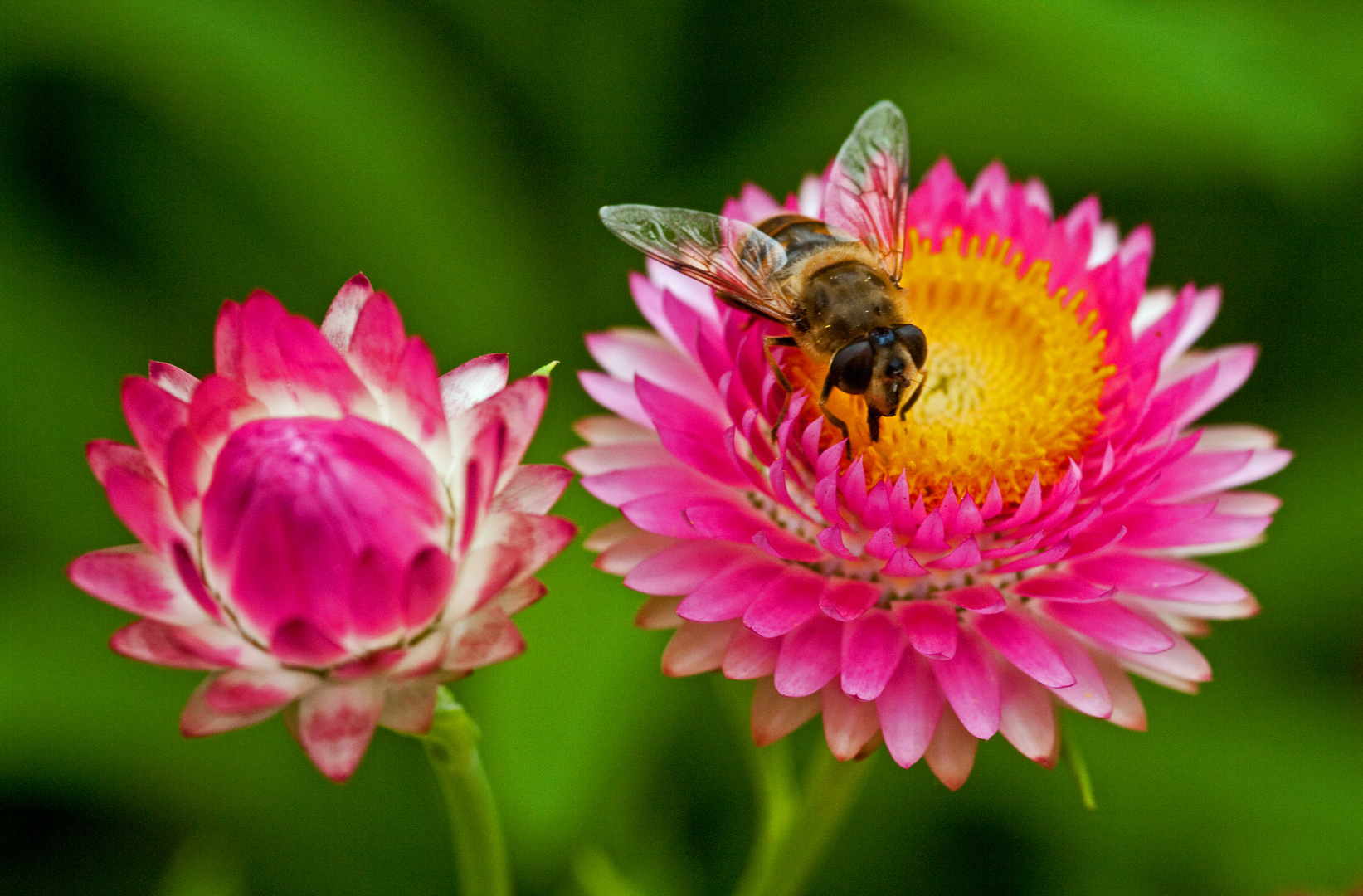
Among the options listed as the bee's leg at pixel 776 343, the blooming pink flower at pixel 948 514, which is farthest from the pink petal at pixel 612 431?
the bee's leg at pixel 776 343

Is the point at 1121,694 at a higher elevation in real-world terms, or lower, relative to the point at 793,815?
higher

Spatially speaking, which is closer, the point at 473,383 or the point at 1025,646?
the point at 473,383

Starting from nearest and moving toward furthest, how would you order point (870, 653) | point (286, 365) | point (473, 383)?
point (286, 365)
point (473, 383)
point (870, 653)

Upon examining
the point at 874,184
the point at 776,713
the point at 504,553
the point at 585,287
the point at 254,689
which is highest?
the point at 874,184

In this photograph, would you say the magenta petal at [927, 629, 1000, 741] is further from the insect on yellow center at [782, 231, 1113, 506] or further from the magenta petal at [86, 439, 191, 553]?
the magenta petal at [86, 439, 191, 553]

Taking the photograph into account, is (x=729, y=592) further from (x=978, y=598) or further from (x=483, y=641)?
(x=483, y=641)

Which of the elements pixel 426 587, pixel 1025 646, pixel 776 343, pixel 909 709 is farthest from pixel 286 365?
pixel 1025 646

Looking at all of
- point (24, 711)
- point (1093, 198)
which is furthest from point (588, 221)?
point (24, 711)
